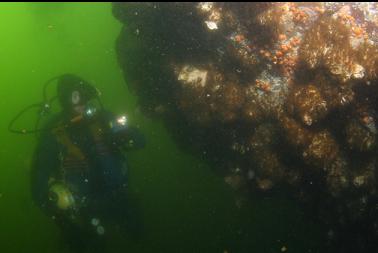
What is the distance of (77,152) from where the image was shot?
22.6ft

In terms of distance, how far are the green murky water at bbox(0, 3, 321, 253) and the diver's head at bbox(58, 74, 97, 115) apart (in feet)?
8.50

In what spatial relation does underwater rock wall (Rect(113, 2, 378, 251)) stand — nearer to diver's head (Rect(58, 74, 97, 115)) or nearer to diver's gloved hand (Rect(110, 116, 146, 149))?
diver's gloved hand (Rect(110, 116, 146, 149))

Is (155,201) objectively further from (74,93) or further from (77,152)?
(74,93)

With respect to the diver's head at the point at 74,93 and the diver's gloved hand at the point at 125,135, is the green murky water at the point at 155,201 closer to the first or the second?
the diver's gloved hand at the point at 125,135

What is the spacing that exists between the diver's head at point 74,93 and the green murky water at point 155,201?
2.59 meters

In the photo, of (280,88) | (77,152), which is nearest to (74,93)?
(77,152)

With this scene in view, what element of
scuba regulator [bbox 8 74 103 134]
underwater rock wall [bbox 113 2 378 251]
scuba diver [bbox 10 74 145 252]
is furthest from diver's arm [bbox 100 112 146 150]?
underwater rock wall [bbox 113 2 378 251]

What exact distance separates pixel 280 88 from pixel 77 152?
14.7ft

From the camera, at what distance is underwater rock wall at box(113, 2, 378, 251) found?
232 inches

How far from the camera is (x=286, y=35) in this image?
21.4 feet

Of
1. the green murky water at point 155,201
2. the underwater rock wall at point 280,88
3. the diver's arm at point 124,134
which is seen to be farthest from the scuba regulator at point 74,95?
the green murky water at point 155,201

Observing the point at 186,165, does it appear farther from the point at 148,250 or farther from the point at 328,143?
the point at 328,143

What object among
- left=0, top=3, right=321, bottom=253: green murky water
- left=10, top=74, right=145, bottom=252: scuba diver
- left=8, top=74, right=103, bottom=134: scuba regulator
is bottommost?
left=0, top=3, right=321, bottom=253: green murky water

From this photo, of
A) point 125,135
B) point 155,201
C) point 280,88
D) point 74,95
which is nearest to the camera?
point 280,88
